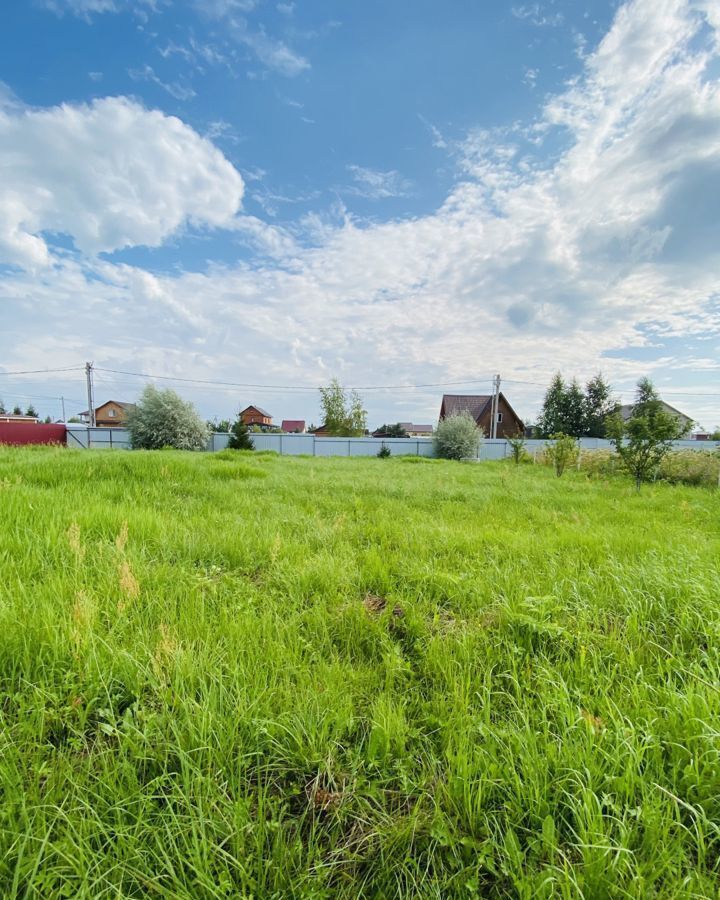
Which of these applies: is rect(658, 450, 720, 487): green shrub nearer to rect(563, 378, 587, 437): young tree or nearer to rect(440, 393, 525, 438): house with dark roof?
rect(440, 393, 525, 438): house with dark roof

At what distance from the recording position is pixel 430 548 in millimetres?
3176

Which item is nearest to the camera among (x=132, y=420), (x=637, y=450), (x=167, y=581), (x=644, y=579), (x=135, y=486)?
(x=167, y=581)

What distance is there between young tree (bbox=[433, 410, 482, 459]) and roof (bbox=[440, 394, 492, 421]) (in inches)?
397

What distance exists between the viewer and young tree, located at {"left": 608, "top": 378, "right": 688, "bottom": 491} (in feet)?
26.0

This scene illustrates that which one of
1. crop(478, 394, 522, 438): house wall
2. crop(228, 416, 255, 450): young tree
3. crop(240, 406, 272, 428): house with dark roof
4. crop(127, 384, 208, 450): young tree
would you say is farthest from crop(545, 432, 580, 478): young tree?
crop(240, 406, 272, 428): house with dark roof

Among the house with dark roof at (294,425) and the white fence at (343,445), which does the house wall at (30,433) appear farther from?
the house with dark roof at (294,425)

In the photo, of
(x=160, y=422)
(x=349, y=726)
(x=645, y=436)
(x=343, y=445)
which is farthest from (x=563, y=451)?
(x=160, y=422)

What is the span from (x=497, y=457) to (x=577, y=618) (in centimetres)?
2633

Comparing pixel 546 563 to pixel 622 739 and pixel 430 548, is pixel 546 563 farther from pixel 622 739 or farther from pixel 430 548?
pixel 622 739

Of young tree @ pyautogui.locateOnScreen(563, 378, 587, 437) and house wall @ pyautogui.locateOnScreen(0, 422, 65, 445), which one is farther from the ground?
young tree @ pyautogui.locateOnScreen(563, 378, 587, 437)

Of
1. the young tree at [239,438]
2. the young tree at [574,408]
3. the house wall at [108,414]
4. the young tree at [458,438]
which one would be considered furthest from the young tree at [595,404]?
the house wall at [108,414]

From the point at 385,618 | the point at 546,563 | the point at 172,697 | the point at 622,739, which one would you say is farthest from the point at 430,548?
the point at 172,697

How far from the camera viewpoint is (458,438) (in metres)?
24.0

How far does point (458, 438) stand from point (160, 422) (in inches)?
743
